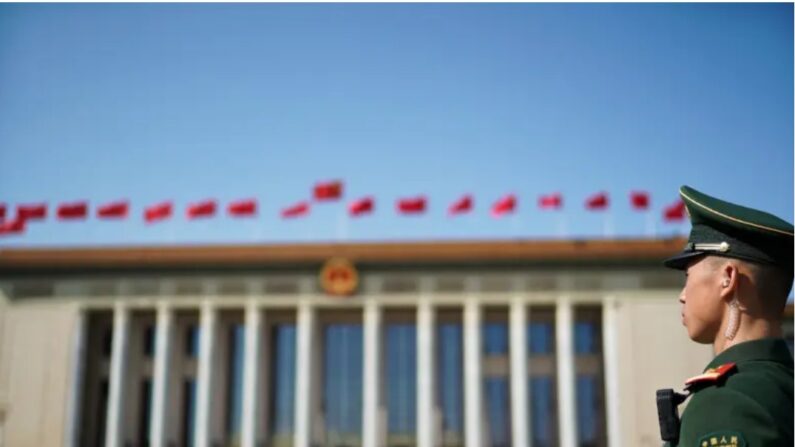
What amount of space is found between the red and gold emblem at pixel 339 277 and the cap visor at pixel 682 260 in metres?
28.3

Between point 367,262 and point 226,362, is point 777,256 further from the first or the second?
point 226,362

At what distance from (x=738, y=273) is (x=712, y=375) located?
29 cm

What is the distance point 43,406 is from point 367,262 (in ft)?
38.6

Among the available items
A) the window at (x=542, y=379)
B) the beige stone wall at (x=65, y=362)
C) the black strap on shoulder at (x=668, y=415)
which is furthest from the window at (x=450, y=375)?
the black strap on shoulder at (x=668, y=415)

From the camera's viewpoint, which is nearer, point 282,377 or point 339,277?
point 339,277

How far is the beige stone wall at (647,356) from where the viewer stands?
95.9 feet

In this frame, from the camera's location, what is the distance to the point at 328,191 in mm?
30047

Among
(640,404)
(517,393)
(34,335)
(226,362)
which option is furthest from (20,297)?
(640,404)

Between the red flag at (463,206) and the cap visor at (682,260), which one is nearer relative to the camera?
the cap visor at (682,260)

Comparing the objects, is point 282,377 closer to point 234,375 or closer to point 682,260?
point 234,375

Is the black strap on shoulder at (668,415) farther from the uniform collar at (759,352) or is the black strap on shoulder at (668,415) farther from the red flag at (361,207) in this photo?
the red flag at (361,207)

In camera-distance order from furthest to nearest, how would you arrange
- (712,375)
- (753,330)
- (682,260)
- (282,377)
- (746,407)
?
(282,377) → (682,260) → (753,330) → (712,375) → (746,407)

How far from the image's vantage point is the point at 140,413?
32844 mm

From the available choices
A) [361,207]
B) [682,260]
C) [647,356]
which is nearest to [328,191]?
[361,207]
